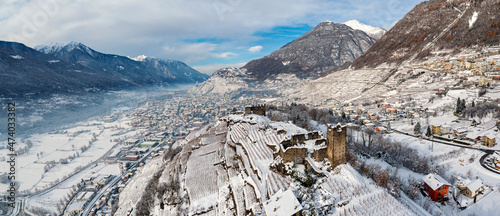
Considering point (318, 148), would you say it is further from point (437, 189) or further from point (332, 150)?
point (437, 189)

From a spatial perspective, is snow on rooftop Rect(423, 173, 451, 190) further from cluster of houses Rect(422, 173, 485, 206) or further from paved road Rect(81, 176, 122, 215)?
paved road Rect(81, 176, 122, 215)

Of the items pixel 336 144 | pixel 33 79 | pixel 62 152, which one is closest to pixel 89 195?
pixel 62 152

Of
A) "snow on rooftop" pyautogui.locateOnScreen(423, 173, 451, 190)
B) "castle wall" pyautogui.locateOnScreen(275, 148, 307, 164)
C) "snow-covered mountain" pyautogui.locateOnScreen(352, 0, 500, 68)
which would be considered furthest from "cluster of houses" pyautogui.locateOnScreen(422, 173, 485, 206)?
"snow-covered mountain" pyautogui.locateOnScreen(352, 0, 500, 68)

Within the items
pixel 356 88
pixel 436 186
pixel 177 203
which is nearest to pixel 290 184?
pixel 177 203

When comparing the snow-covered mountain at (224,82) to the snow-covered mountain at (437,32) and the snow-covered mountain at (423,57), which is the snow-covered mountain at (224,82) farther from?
the snow-covered mountain at (437,32)

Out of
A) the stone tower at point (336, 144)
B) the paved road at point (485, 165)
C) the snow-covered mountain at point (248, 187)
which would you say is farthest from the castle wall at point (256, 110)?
the paved road at point (485, 165)

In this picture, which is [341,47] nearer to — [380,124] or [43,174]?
[380,124]
